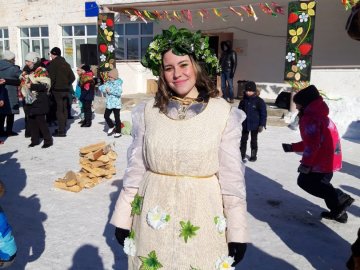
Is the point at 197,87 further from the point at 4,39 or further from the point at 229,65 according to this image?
the point at 4,39

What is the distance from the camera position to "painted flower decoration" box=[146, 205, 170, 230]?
1831 millimetres

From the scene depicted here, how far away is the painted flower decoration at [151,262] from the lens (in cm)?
186

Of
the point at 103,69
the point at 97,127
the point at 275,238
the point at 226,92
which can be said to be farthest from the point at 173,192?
the point at 103,69

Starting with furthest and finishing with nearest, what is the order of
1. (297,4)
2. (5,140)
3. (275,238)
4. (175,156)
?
1. (297,4)
2. (5,140)
3. (275,238)
4. (175,156)

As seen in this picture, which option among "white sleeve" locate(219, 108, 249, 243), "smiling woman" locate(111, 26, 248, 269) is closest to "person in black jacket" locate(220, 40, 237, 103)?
"smiling woman" locate(111, 26, 248, 269)

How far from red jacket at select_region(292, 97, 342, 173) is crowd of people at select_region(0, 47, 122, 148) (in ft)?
17.1

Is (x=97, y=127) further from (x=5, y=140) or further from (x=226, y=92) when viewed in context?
(x=226, y=92)

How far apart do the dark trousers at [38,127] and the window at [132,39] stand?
8.30m

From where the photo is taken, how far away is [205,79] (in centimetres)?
198

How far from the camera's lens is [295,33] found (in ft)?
32.4

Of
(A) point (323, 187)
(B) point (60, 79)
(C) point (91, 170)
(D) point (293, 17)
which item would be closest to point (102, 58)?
(B) point (60, 79)

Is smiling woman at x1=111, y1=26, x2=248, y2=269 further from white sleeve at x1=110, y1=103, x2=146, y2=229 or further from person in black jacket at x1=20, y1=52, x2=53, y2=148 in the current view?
person in black jacket at x1=20, y1=52, x2=53, y2=148

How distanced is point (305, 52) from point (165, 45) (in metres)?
8.84

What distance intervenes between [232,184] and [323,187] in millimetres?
2406
